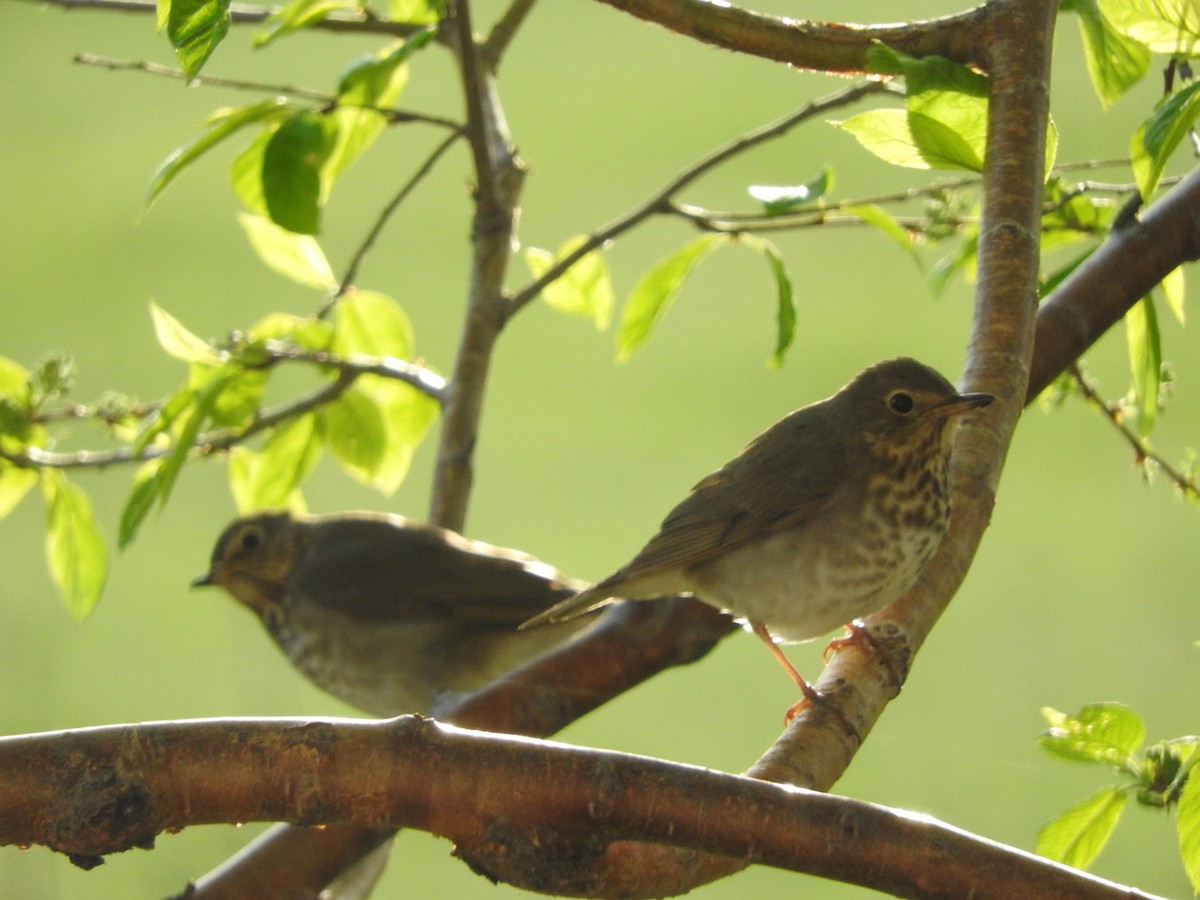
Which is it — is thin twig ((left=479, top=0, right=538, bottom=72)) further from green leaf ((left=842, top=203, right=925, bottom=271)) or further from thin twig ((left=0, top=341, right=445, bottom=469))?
green leaf ((left=842, top=203, right=925, bottom=271))

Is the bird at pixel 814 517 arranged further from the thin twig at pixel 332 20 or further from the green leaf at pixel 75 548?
the thin twig at pixel 332 20

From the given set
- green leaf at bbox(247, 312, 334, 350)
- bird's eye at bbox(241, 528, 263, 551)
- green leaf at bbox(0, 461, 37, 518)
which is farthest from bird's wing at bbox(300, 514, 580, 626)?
green leaf at bbox(0, 461, 37, 518)

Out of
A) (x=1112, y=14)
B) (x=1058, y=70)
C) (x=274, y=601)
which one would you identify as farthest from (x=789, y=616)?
(x=1058, y=70)

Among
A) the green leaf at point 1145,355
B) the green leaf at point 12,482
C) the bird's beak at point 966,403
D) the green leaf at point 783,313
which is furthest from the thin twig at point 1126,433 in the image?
the green leaf at point 12,482

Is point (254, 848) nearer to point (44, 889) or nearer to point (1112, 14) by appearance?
point (44, 889)

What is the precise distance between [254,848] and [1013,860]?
34.7 inches

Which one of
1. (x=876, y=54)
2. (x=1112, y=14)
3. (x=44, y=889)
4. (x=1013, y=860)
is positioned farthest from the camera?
(x=44, y=889)

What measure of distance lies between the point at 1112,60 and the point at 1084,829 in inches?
27.4

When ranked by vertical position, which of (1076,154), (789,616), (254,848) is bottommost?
(254,848)

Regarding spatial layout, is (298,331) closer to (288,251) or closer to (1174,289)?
(288,251)

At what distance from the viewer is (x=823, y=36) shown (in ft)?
4.17

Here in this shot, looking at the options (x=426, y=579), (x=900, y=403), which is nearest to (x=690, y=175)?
(x=900, y=403)

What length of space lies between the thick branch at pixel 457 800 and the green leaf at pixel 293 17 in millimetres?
815

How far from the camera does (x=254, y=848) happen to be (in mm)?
1404
